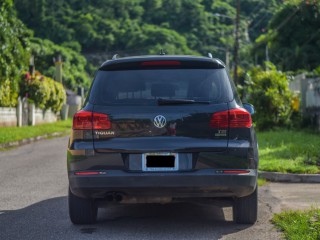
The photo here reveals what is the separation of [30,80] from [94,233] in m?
36.7

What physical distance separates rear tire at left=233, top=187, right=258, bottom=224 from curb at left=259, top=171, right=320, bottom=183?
4147 millimetres

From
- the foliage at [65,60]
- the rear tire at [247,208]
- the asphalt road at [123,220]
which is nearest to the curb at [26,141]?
the asphalt road at [123,220]

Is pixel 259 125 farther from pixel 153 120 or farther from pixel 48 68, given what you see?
pixel 48 68

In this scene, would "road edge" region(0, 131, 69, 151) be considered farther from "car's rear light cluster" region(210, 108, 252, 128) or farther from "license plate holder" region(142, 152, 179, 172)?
"car's rear light cluster" region(210, 108, 252, 128)

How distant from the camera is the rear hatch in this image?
20.1 feet

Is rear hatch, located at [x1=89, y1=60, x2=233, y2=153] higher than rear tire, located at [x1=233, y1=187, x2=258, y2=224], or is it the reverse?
rear hatch, located at [x1=89, y1=60, x2=233, y2=153]

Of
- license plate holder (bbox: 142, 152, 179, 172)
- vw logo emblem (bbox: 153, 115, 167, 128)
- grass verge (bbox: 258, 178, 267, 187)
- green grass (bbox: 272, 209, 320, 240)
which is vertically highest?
vw logo emblem (bbox: 153, 115, 167, 128)

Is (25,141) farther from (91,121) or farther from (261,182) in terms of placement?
(91,121)

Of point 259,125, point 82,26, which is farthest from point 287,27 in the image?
point 82,26

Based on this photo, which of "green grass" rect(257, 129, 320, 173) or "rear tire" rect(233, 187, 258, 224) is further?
"green grass" rect(257, 129, 320, 173)

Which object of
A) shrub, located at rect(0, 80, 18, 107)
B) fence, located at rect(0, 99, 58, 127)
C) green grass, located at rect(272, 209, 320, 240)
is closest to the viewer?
green grass, located at rect(272, 209, 320, 240)

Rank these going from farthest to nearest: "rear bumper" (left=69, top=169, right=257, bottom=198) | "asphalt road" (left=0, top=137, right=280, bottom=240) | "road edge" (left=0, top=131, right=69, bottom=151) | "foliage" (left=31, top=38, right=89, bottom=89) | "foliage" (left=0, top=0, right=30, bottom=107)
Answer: "foliage" (left=31, top=38, right=89, bottom=89), "foliage" (left=0, top=0, right=30, bottom=107), "road edge" (left=0, top=131, right=69, bottom=151), "asphalt road" (left=0, top=137, right=280, bottom=240), "rear bumper" (left=69, top=169, right=257, bottom=198)

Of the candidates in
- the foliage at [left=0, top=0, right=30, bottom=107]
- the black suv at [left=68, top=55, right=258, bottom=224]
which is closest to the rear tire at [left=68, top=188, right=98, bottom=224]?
the black suv at [left=68, top=55, right=258, bottom=224]

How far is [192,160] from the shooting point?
609 cm
